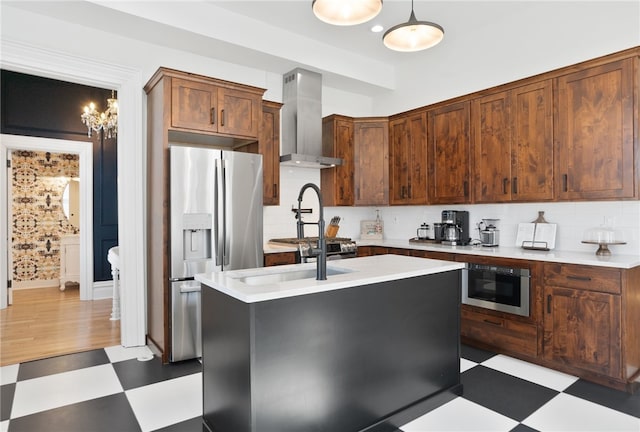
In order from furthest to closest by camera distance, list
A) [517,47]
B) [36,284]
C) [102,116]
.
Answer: [36,284] → [102,116] → [517,47]

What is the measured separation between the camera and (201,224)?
3338mm

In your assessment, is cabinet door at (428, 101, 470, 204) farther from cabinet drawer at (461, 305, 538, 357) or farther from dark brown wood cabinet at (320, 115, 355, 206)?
cabinet drawer at (461, 305, 538, 357)

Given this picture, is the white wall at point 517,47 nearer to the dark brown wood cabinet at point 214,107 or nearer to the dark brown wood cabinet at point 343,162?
the dark brown wood cabinet at point 343,162

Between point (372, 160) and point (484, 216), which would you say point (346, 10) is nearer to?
point (372, 160)

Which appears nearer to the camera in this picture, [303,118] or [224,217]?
[224,217]

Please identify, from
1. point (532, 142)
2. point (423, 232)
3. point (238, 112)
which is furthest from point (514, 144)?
point (238, 112)

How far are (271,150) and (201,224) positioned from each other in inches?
53.1

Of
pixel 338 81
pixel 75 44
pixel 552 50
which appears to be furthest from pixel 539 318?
pixel 75 44

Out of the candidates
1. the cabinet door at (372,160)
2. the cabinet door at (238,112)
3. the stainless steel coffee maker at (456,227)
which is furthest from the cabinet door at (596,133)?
the cabinet door at (238,112)

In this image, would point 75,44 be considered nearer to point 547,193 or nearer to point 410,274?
point 410,274

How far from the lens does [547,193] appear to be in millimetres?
3426

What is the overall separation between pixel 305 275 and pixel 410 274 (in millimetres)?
653

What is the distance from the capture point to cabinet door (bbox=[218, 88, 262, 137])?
3545 mm

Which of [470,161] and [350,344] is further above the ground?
[470,161]
